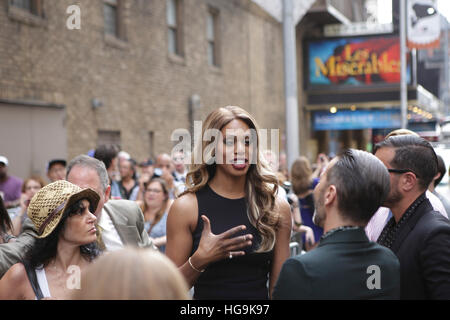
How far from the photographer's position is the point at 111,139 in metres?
13.9

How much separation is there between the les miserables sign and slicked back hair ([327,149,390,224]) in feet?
78.4

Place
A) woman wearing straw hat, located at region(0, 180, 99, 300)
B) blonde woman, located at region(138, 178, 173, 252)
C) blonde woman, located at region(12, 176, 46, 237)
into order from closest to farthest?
woman wearing straw hat, located at region(0, 180, 99, 300) → blonde woman, located at region(12, 176, 46, 237) → blonde woman, located at region(138, 178, 173, 252)

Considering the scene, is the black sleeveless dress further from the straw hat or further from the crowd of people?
the straw hat

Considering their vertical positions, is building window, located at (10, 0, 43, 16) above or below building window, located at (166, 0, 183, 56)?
below

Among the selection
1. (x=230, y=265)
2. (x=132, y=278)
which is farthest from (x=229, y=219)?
(x=132, y=278)

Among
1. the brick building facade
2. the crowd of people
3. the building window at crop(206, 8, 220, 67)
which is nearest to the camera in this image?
the crowd of people

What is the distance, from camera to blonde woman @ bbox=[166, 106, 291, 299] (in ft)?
10.0

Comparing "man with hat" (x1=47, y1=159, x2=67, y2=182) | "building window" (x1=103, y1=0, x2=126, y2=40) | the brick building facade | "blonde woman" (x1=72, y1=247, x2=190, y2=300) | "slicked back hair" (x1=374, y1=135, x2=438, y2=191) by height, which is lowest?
"blonde woman" (x1=72, y1=247, x2=190, y2=300)

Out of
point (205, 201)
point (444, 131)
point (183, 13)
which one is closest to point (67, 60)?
point (183, 13)

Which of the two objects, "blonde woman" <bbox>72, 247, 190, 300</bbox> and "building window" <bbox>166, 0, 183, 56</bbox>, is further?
"building window" <bbox>166, 0, 183, 56</bbox>

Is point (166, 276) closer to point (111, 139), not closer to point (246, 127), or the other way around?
point (246, 127)

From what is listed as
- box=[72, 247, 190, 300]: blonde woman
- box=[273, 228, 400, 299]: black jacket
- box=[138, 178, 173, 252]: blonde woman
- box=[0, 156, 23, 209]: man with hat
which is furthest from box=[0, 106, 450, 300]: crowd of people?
box=[0, 156, 23, 209]: man with hat
